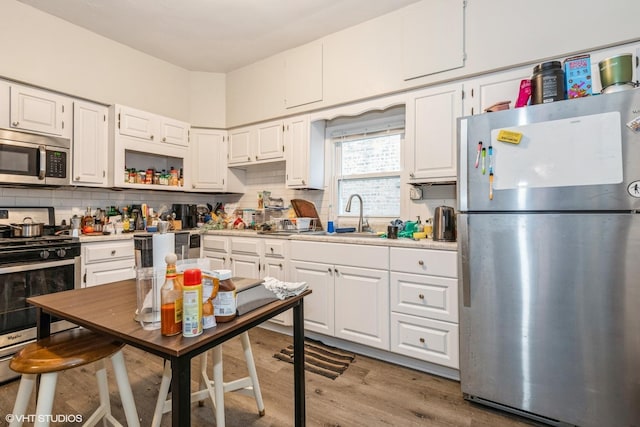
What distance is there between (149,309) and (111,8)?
2.80m

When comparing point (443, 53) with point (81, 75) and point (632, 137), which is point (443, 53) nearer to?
point (632, 137)

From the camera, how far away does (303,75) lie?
3.11 m

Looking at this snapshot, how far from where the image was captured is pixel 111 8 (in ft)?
8.49

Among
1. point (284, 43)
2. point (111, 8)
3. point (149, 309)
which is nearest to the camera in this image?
point (149, 309)

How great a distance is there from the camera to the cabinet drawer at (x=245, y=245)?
301cm

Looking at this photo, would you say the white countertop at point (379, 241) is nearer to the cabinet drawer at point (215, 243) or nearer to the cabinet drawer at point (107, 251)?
the cabinet drawer at point (215, 243)

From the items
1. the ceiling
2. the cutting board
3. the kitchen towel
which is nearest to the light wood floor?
the kitchen towel

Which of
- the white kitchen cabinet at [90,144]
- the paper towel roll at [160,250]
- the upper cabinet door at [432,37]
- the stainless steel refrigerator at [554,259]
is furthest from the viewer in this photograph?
the white kitchen cabinet at [90,144]

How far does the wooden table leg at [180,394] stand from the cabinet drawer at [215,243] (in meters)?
2.46

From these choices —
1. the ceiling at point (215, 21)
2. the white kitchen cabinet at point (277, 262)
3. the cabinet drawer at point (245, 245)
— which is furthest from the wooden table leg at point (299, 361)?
the ceiling at point (215, 21)

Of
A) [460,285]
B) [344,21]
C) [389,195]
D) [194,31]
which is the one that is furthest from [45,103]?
[460,285]

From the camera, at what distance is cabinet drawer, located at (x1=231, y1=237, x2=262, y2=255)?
9.86 feet

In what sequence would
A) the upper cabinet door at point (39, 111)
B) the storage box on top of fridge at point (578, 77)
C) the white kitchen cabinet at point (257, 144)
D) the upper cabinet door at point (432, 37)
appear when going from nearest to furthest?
the storage box on top of fridge at point (578, 77) → the upper cabinet door at point (432, 37) → the upper cabinet door at point (39, 111) → the white kitchen cabinet at point (257, 144)

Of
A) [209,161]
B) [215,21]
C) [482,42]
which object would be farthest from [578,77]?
[209,161]
